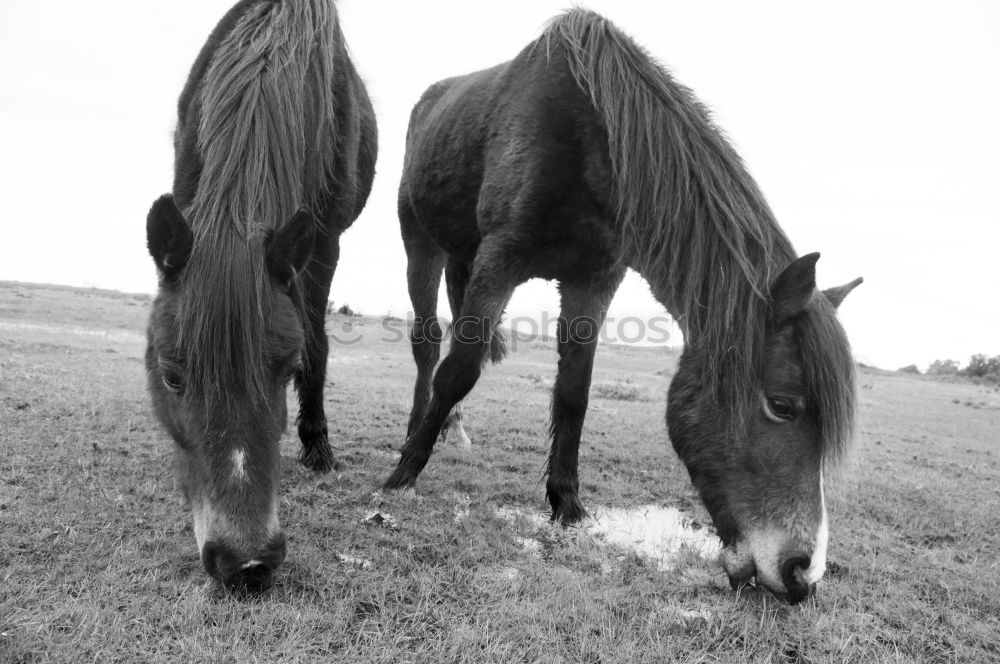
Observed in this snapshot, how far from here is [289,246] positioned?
2.63m

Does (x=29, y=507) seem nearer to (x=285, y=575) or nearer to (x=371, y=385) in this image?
(x=285, y=575)

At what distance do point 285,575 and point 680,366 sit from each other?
215 cm

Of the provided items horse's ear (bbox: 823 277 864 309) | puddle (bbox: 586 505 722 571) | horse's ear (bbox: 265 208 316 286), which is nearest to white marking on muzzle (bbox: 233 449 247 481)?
horse's ear (bbox: 265 208 316 286)

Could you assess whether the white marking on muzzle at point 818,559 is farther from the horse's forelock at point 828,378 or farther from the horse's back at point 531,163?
the horse's back at point 531,163

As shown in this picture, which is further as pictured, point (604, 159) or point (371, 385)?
point (371, 385)

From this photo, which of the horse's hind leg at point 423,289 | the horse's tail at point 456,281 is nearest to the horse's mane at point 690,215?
the horse's hind leg at point 423,289

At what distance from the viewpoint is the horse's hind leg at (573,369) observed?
4203 mm

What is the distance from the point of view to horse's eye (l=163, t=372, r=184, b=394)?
2531 millimetres

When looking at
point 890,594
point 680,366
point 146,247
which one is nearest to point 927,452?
point 890,594

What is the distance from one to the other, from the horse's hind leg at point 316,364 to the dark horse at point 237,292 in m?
0.83

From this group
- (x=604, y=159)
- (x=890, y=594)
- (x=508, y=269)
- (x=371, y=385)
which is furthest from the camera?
(x=371, y=385)

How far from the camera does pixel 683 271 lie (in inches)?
126

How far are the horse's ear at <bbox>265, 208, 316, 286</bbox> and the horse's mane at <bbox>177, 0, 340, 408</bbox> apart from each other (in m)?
0.06

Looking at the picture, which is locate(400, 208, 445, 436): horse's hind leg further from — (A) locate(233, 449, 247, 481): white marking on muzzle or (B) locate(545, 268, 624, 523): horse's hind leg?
(A) locate(233, 449, 247, 481): white marking on muzzle
